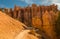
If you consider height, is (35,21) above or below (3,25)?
below

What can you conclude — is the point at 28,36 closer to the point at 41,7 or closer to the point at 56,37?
the point at 56,37

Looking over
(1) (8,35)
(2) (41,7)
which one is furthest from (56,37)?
(2) (41,7)

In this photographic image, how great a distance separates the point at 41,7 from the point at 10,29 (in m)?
28.3

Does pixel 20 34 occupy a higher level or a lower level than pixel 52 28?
higher

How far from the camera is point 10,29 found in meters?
27.3

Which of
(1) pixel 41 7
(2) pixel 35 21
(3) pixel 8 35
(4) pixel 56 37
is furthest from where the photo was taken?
(1) pixel 41 7

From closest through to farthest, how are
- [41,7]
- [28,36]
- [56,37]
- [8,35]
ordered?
[8,35], [28,36], [56,37], [41,7]

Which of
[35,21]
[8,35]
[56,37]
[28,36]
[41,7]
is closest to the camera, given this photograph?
[8,35]

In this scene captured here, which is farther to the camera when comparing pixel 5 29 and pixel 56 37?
pixel 56 37

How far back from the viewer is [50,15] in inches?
1729

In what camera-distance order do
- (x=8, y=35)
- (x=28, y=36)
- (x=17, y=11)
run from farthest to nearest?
(x=17, y=11) < (x=28, y=36) < (x=8, y=35)

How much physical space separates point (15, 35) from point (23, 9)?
31.7 meters

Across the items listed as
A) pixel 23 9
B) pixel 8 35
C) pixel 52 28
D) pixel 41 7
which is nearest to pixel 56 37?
pixel 52 28

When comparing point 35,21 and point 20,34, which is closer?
point 20,34
